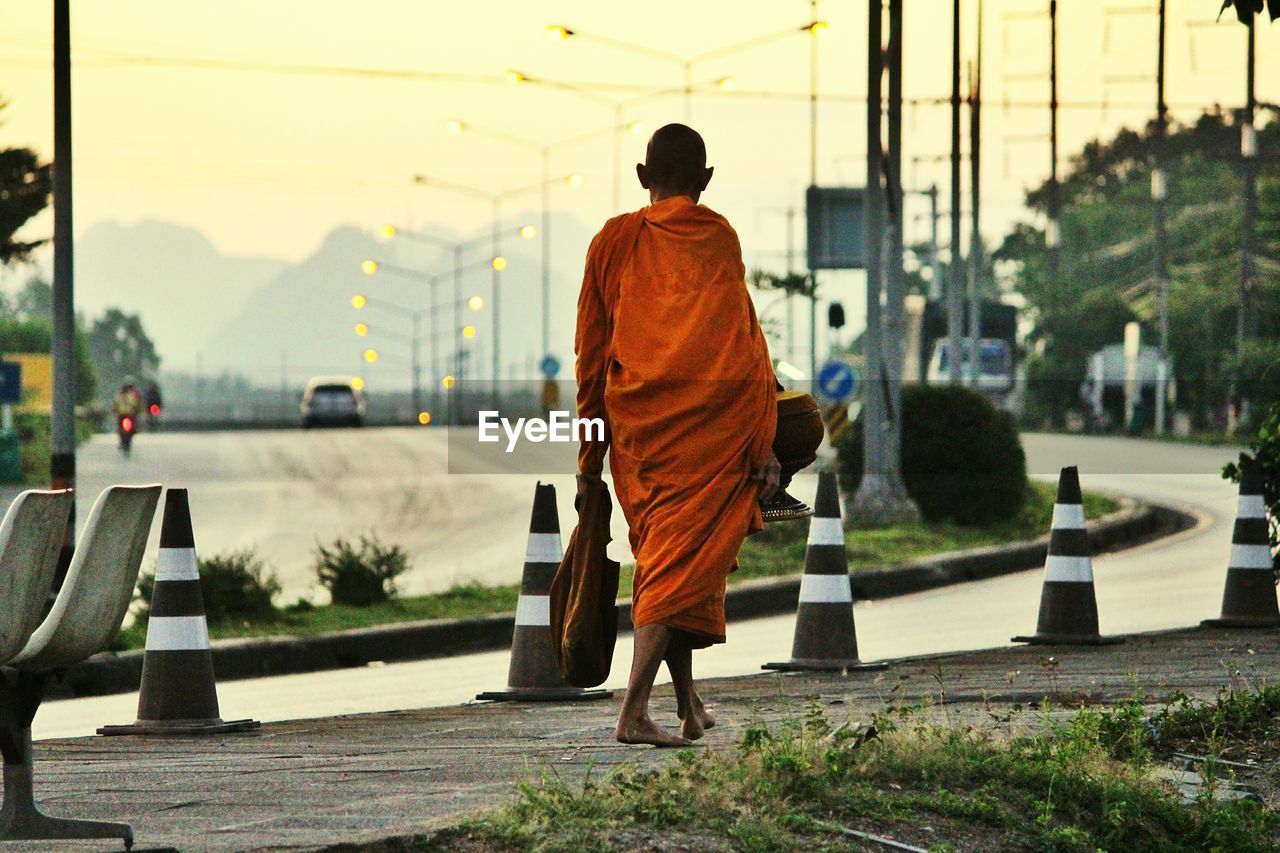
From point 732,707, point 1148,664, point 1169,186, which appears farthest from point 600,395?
point 1169,186

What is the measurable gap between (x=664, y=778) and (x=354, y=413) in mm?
66389

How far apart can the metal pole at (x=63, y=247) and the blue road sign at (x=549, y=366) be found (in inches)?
2144

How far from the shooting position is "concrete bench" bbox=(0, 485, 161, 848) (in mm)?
5055

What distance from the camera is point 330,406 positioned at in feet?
231

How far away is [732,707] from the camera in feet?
27.0

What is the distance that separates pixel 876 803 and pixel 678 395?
157 centimetres

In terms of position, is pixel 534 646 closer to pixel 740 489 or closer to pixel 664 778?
Answer: pixel 740 489

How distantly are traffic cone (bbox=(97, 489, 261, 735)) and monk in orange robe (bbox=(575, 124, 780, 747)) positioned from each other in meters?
2.29

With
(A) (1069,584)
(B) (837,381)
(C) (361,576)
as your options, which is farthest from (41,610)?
(B) (837,381)

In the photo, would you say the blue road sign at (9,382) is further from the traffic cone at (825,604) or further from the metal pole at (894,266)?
the traffic cone at (825,604)

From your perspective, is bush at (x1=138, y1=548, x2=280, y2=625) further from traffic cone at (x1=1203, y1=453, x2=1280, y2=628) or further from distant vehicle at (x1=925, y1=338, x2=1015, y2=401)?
distant vehicle at (x1=925, y1=338, x2=1015, y2=401)

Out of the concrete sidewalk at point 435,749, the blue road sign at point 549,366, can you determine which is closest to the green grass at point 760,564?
the concrete sidewalk at point 435,749

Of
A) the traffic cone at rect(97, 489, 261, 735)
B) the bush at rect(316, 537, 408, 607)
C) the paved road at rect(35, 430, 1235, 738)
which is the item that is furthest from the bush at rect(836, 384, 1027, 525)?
the traffic cone at rect(97, 489, 261, 735)

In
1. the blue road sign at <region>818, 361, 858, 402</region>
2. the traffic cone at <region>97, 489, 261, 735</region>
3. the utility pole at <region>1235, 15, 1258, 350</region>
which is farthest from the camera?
the utility pole at <region>1235, 15, 1258, 350</region>
